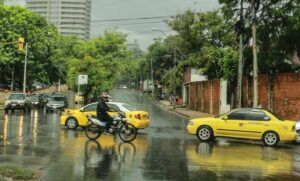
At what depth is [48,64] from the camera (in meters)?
86.6

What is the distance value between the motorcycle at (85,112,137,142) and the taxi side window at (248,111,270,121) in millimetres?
4611

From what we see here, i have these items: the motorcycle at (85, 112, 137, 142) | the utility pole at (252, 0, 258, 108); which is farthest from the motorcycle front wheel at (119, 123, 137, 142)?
the utility pole at (252, 0, 258, 108)

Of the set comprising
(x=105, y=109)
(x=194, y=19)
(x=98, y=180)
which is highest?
(x=194, y=19)

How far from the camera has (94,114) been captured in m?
26.5

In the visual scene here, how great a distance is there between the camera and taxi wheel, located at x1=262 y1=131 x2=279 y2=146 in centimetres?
2134

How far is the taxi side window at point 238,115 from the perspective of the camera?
22.0 meters

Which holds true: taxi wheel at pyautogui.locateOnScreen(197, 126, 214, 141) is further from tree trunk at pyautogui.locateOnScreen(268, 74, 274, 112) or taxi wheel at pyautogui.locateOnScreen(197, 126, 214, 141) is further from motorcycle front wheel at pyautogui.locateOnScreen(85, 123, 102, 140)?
tree trunk at pyautogui.locateOnScreen(268, 74, 274, 112)

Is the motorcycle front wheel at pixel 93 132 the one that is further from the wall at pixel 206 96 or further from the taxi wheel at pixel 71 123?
the wall at pixel 206 96

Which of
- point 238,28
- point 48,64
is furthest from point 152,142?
point 48,64

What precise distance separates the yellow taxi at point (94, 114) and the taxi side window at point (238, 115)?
5332 mm

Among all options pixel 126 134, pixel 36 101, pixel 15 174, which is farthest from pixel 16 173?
pixel 36 101

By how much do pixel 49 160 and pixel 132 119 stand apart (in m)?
11.5

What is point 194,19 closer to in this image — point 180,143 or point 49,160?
point 180,143

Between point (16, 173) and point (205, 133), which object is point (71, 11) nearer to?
point (205, 133)
